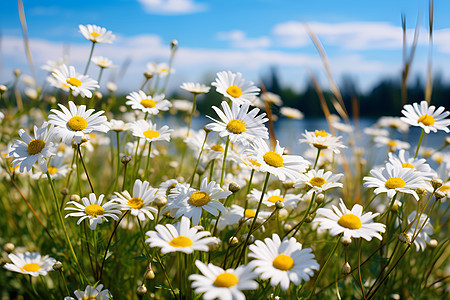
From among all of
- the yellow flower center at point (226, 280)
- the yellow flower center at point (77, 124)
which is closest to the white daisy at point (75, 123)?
the yellow flower center at point (77, 124)

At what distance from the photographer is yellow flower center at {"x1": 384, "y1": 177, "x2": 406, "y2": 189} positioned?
1203mm

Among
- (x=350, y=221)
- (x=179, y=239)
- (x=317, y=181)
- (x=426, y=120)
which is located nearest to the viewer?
(x=179, y=239)

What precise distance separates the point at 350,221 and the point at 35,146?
1057 mm

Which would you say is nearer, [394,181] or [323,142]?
[394,181]

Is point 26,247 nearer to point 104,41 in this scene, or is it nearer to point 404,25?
point 104,41

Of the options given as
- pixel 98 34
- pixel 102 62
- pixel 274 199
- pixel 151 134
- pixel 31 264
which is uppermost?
pixel 98 34

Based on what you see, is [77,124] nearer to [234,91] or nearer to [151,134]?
[151,134]

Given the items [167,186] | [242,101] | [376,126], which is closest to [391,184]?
[242,101]

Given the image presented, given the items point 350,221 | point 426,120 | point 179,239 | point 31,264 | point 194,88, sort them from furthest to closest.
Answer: point 194,88, point 426,120, point 31,264, point 350,221, point 179,239

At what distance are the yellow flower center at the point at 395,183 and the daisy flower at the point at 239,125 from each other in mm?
441

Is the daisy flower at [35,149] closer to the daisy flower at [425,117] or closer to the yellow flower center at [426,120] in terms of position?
the daisy flower at [425,117]

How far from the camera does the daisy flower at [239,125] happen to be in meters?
1.24

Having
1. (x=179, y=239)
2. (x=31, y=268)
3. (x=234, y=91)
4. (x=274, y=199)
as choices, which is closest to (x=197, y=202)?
(x=179, y=239)

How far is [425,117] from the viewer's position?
1548 mm
